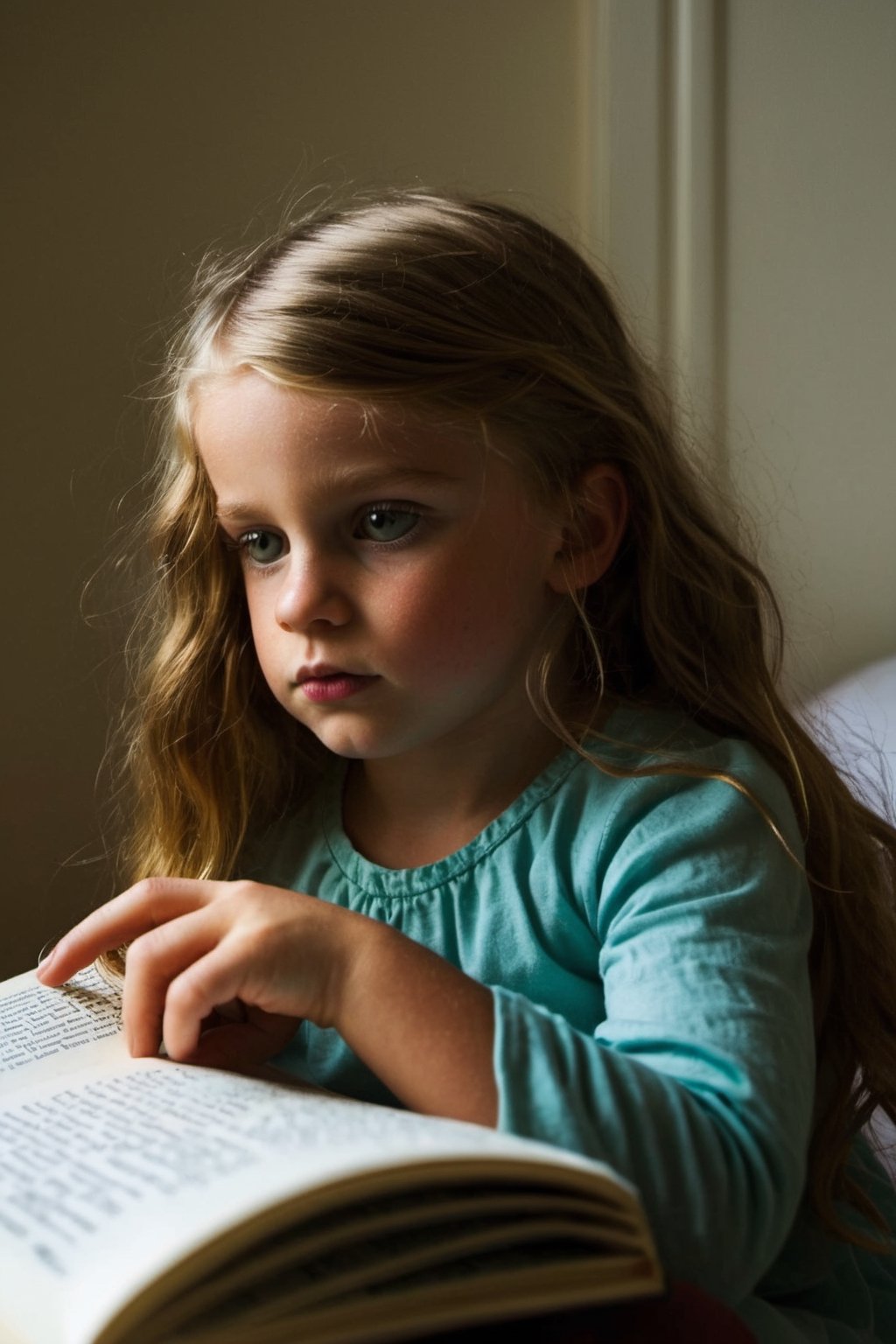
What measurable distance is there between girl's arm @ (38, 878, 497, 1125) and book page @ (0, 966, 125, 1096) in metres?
0.04

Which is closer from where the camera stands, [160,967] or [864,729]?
[160,967]

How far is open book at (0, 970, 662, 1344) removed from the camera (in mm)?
438

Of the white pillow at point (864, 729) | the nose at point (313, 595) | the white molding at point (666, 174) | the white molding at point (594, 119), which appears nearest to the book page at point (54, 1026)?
the nose at point (313, 595)

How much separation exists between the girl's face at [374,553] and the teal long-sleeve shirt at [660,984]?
4.0 inches

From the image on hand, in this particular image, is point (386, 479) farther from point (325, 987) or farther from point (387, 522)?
point (325, 987)

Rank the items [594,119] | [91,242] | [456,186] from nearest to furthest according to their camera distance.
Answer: [91,242] < [456,186] < [594,119]

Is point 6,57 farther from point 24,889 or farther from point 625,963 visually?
point 625,963

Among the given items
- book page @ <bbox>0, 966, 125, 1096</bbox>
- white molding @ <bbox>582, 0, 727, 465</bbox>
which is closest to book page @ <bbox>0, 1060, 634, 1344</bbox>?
book page @ <bbox>0, 966, 125, 1096</bbox>

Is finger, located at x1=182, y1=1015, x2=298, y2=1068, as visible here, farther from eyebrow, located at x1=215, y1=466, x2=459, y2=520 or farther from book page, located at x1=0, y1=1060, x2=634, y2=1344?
eyebrow, located at x1=215, y1=466, x2=459, y2=520

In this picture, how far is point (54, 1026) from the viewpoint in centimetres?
79

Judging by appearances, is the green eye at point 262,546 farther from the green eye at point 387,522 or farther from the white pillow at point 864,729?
the white pillow at point 864,729

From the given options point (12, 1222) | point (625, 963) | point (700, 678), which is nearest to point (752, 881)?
point (625, 963)

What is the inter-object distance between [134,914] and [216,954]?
0.11 m

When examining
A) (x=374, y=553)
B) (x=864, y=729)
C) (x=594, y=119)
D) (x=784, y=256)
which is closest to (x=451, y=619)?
(x=374, y=553)
